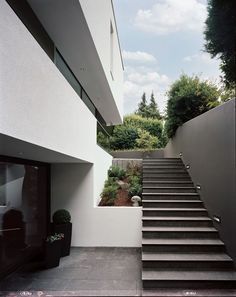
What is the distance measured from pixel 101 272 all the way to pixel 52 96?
3.15m

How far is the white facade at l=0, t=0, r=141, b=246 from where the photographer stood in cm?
254

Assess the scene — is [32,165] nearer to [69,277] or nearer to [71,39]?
[69,277]

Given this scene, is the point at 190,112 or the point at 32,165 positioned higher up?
the point at 190,112

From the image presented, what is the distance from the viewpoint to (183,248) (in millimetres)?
5051

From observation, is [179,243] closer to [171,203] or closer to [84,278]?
[171,203]

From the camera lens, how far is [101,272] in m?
4.80

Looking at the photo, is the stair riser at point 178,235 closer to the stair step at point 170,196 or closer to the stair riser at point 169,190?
the stair step at point 170,196

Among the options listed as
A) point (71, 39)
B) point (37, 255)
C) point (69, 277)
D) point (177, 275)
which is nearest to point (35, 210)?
point (37, 255)

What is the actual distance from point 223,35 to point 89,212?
4.72m

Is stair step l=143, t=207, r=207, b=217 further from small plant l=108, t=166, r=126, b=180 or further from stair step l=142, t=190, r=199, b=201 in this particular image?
small plant l=108, t=166, r=126, b=180

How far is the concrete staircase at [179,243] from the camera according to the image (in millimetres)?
4230

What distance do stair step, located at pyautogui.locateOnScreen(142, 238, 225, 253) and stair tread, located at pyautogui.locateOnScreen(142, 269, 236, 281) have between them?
0.53 m

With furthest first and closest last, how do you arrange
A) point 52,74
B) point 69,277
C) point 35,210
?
point 35,210
point 69,277
point 52,74

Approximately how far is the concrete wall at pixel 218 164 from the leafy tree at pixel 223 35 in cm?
54
